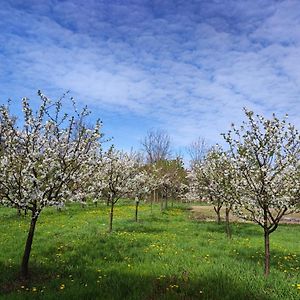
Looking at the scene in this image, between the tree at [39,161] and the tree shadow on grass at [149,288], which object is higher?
the tree at [39,161]

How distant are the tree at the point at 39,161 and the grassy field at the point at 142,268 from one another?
1.67m

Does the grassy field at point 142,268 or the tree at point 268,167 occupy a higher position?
the tree at point 268,167

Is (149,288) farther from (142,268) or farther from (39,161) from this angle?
(39,161)

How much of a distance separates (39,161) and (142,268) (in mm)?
4395

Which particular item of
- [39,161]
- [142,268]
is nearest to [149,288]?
[142,268]

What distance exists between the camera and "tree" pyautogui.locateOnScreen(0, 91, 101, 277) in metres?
9.52

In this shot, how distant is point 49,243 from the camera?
47.3 feet

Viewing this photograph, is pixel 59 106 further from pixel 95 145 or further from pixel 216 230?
pixel 216 230

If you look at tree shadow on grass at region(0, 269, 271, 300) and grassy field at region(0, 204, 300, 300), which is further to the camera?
grassy field at region(0, 204, 300, 300)

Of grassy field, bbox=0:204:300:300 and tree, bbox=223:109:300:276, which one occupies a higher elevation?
tree, bbox=223:109:300:276

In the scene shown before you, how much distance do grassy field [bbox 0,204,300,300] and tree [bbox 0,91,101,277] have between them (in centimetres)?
167

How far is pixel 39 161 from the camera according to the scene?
9859mm

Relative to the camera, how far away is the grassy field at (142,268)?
817 cm

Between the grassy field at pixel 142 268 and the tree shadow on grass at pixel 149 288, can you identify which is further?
the grassy field at pixel 142 268
